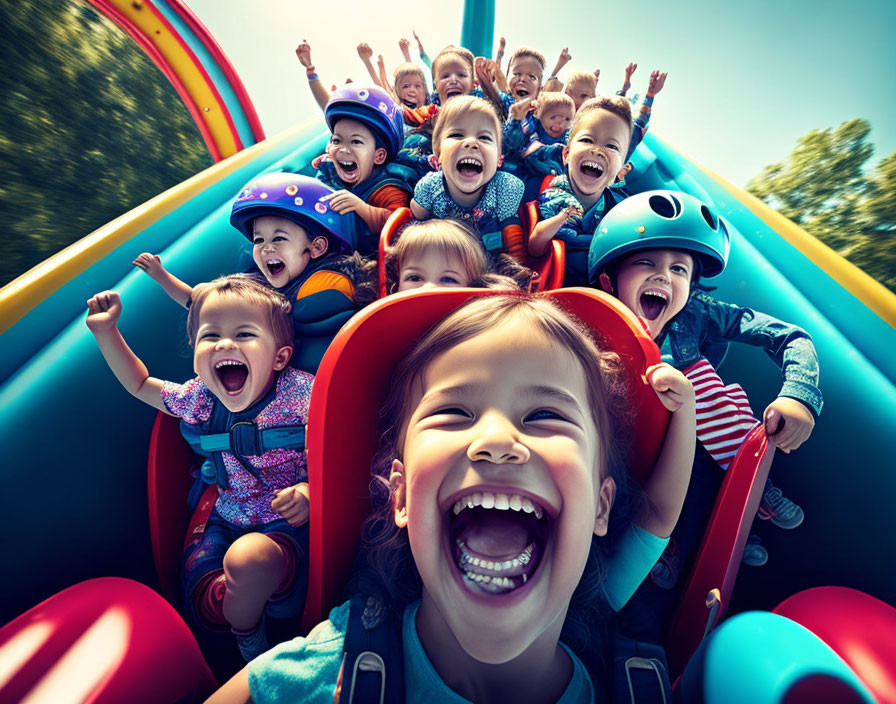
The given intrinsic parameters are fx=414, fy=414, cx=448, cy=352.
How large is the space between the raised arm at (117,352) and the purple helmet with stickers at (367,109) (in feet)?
4.13

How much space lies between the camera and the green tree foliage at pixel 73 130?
233cm

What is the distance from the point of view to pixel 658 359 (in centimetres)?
67

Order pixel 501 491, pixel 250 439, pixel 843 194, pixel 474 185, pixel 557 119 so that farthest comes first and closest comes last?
pixel 843 194 < pixel 557 119 < pixel 474 185 < pixel 250 439 < pixel 501 491

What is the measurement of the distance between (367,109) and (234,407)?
1444 mm

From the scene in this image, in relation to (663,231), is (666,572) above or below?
below

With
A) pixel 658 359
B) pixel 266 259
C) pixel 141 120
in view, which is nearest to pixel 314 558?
pixel 658 359

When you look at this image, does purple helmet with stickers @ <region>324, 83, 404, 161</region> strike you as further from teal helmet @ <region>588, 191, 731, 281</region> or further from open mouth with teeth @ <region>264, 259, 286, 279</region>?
teal helmet @ <region>588, 191, 731, 281</region>

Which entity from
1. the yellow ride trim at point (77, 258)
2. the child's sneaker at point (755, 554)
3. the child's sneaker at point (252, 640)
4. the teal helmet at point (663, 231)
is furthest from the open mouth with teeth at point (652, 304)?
the yellow ride trim at point (77, 258)

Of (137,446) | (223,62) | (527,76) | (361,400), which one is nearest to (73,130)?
(223,62)

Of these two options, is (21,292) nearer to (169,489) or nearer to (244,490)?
(169,489)

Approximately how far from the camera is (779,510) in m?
0.99

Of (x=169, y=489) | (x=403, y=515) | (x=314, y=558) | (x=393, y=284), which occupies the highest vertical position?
(x=393, y=284)

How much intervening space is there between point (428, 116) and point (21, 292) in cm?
263

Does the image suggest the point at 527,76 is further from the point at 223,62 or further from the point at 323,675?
the point at 323,675
